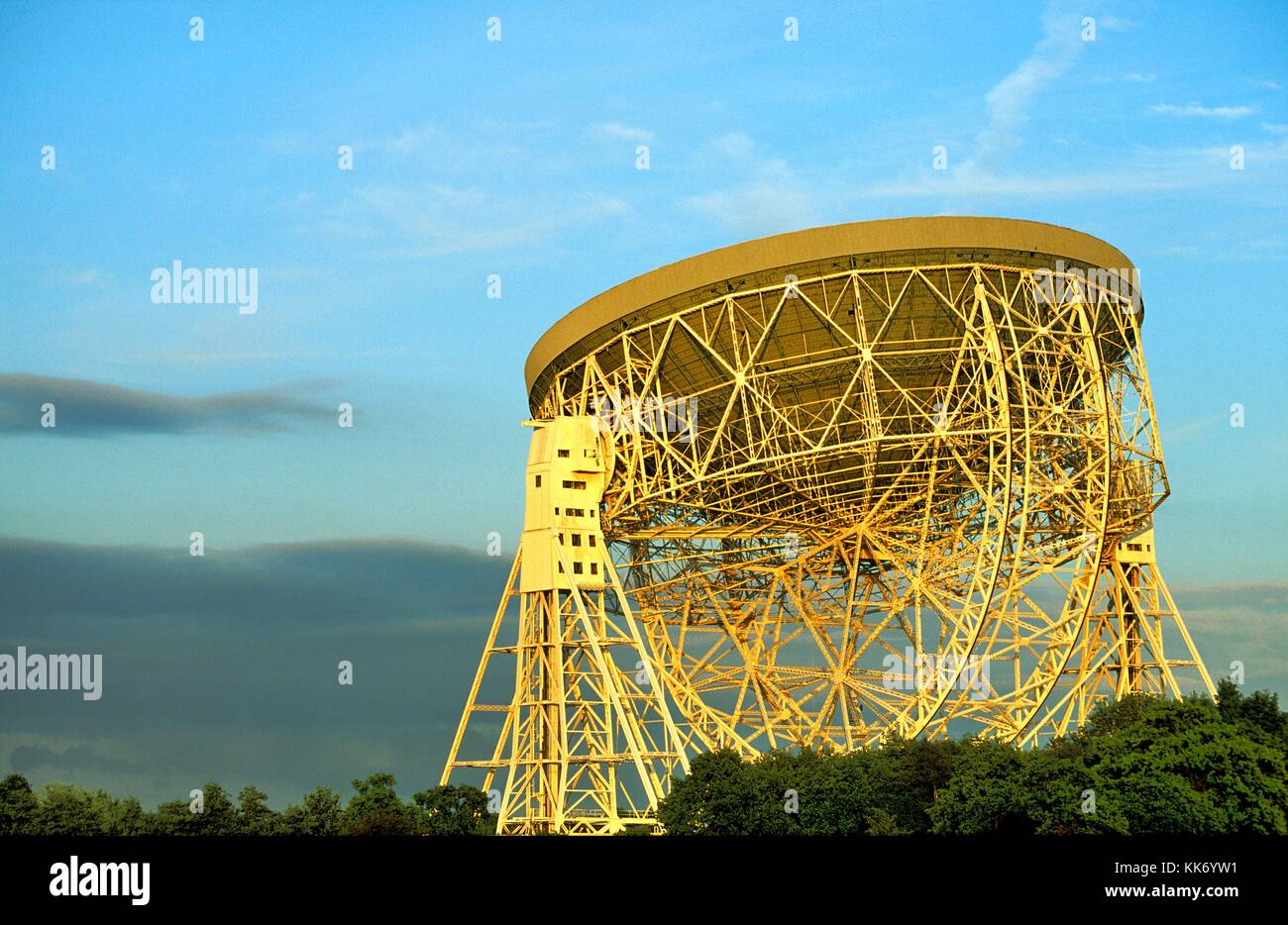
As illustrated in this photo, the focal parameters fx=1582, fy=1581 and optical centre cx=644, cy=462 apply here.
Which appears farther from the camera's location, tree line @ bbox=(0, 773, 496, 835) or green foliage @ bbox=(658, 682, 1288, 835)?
tree line @ bbox=(0, 773, 496, 835)

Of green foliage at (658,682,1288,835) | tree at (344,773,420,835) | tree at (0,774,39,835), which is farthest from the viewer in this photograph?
tree at (0,774,39,835)

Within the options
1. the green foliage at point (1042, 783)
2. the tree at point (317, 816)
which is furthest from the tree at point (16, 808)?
Answer: the green foliage at point (1042, 783)

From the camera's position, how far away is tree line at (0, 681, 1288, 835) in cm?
4209

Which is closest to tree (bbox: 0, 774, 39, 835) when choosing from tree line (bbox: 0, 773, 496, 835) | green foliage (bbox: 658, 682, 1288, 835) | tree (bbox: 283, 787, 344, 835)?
tree line (bbox: 0, 773, 496, 835)

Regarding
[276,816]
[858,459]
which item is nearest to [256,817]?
[276,816]

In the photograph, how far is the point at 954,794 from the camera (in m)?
44.9

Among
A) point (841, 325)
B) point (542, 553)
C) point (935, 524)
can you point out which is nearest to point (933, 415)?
point (841, 325)

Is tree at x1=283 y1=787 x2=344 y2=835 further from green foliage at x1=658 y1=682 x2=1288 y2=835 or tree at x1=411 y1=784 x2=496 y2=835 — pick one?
green foliage at x1=658 y1=682 x2=1288 y2=835

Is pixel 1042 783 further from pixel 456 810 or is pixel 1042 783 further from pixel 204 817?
pixel 204 817

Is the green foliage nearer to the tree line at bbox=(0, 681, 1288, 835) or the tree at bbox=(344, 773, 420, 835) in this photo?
the tree line at bbox=(0, 681, 1288, 835)

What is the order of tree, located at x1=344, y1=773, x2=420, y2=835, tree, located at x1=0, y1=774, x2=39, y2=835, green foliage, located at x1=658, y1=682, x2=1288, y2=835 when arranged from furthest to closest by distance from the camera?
1. tree, located at x1=0, y1=774, x2=39, y2=835
2. tree, located at x1=344, y1=773, x2=420, y2=835
3. green foliage, located at x1=658, y1=682, x2=1288, y2=835

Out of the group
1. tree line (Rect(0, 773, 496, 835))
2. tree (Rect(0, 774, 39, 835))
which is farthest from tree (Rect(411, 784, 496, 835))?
tree (Rect(0, 774, 39, 835))

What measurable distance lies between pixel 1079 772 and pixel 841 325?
578 inches
